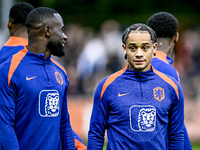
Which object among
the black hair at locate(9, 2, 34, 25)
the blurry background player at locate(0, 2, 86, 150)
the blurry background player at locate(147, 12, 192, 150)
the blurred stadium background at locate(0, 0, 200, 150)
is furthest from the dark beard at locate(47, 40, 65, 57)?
the blurred stadium background at locate(0, 0, 200, 150)

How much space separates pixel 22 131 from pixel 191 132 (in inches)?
334

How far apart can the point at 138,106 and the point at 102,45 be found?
9597 millimetres

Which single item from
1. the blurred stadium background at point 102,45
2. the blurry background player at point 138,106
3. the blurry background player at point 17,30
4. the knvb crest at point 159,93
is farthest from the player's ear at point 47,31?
the blurred stadium background at point 102,45

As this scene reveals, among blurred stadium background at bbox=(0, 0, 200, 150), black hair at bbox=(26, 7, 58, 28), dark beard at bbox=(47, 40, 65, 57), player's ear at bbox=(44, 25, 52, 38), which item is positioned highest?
black hair at bbox=(26, 7, 58, 28)

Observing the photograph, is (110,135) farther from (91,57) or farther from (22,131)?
(91,57)

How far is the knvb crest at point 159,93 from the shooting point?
4758 mm

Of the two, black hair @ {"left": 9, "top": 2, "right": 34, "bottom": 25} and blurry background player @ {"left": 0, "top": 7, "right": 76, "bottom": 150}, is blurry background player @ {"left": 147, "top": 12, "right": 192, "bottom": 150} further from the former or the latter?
black hair @ {"left": 9, "top": 2, "right": 34, "bottom": 25}

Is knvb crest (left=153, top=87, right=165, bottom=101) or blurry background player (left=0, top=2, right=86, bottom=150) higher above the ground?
blurry background player (left=0, top=2, right=86, bottom=150)

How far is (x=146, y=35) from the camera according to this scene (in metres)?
4.89

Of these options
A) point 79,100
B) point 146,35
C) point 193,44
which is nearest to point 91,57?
point 79,100

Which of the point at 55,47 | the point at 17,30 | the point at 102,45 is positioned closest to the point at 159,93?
the point at 55,47

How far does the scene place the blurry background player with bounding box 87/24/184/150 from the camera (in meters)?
4.66

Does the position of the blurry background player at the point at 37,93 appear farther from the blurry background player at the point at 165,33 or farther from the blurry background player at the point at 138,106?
the blurry background player at the point at 165,33

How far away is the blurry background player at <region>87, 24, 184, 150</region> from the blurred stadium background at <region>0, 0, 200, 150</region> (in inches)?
290
